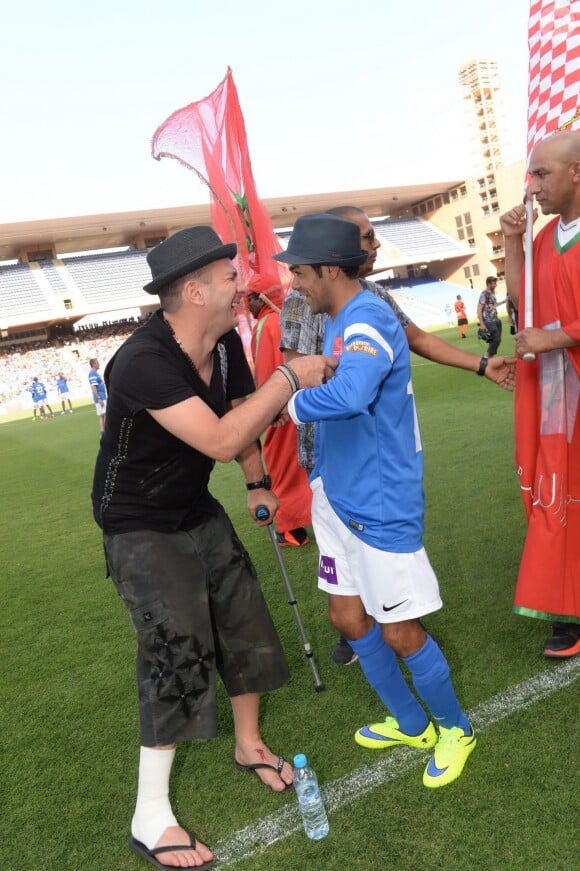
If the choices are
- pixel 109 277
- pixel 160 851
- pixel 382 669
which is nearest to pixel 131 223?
pixel 109 277

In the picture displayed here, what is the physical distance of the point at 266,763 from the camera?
2.85m

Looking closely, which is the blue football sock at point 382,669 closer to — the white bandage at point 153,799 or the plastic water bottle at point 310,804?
the plastic water bottle at point 310,804

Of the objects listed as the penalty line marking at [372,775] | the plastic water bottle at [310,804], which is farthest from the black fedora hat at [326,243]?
the penalty line marking at [372,775]

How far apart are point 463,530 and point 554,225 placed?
2855 millimetres

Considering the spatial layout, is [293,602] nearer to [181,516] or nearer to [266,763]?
[266,763]

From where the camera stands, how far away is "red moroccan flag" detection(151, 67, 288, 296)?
5383 mm

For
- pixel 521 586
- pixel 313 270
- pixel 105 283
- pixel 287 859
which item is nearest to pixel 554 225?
pixel 313 270

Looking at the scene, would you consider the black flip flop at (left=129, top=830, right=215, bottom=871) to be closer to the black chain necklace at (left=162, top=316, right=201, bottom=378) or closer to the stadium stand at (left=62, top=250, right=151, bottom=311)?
the black chain necklace at (left=162, top=316, right=201, bottom=378)

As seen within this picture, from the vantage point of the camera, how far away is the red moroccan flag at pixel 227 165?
5.38 metres

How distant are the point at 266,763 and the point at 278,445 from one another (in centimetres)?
294

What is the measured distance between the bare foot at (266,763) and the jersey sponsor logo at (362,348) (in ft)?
5.73

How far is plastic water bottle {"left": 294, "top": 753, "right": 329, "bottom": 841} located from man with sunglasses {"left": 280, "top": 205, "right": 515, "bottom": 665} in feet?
3.71

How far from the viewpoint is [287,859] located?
238 centimetres

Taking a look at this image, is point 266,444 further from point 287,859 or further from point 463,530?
point 287,859
